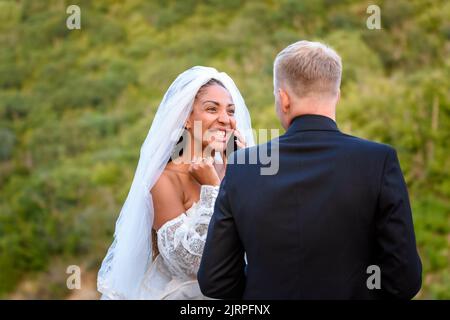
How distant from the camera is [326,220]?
6.87 ft

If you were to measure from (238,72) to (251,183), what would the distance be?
17.0 meters

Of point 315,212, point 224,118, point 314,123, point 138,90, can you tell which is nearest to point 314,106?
point 314,123

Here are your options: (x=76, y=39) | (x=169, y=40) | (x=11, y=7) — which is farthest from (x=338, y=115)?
(x=11, y=7)

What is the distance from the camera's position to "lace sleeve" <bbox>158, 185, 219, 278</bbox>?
2.87 m

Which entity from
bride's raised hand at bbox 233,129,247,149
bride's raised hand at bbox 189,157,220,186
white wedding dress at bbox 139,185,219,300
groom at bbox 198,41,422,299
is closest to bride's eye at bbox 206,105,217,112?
bride's raised hand at bbox 233,129,247,149

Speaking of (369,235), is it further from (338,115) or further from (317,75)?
(338,115)

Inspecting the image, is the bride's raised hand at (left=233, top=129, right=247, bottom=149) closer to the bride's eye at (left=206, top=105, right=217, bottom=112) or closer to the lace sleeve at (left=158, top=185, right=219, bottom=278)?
the bride's eye at (left=206, top=105, right=217, bottom=112)

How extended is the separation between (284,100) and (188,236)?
0.89 meters

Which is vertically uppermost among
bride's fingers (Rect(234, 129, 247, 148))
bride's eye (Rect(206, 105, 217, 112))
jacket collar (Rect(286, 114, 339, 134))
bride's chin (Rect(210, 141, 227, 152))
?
bride's eye (Rect(206, 105, 217, 112))

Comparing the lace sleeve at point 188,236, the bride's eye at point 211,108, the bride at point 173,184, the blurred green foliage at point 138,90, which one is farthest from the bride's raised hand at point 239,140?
the blurred green foliage at point 138,90

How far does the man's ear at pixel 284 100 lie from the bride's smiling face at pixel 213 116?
0.97 meters

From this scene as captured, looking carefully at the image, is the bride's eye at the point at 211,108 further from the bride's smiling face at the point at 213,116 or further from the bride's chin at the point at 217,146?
the bride's chin at the point at 217,146

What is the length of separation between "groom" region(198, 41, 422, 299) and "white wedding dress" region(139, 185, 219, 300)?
64 centimetres

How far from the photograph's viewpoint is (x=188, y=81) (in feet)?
10.9
